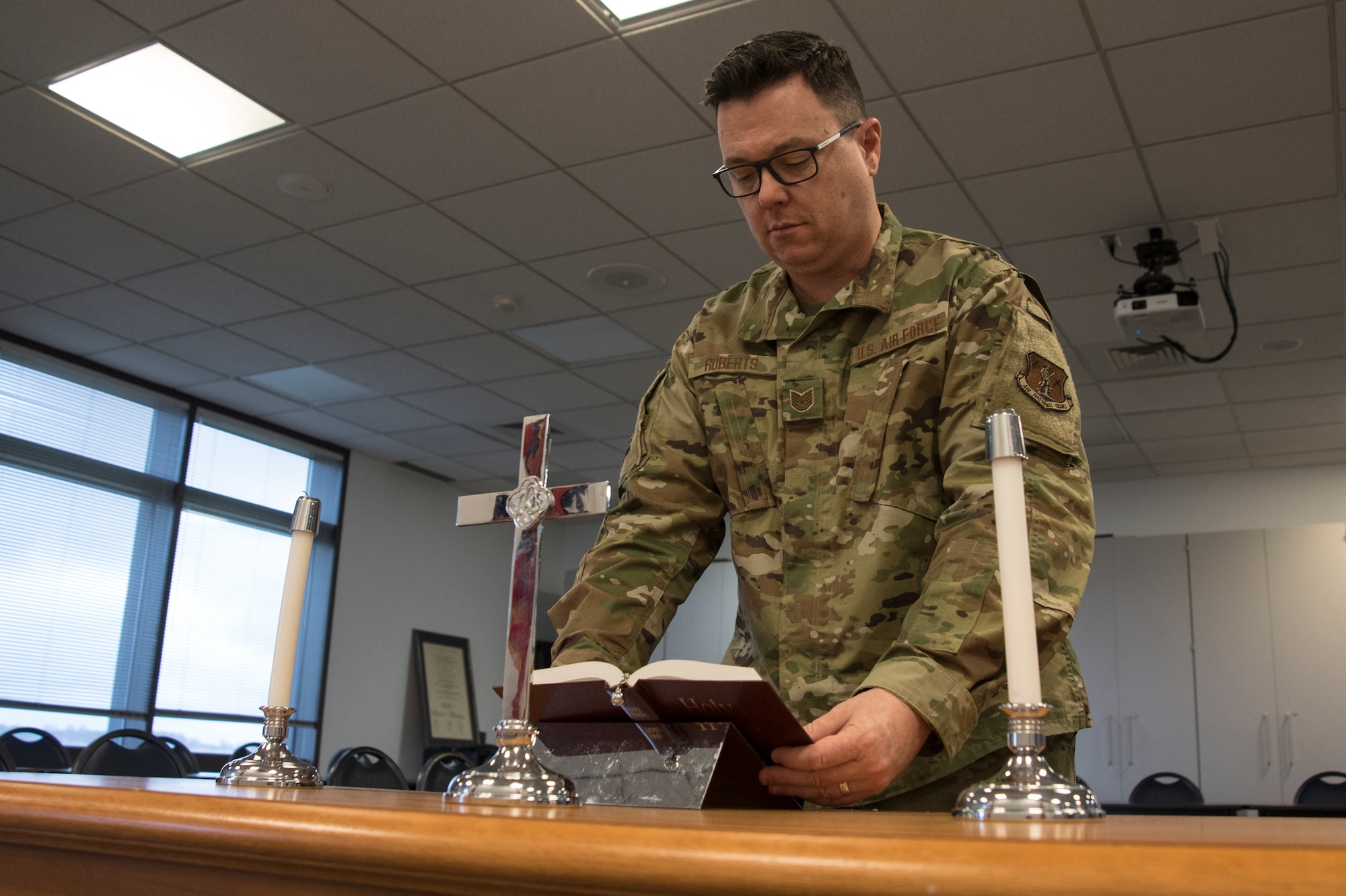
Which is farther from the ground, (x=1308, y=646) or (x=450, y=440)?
(x=450, y=440)

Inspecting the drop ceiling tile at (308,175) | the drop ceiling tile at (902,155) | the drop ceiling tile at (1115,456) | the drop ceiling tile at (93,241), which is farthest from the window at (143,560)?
the drop ceiling tile at (1115,456)

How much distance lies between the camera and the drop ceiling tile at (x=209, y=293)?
5188 millimetres

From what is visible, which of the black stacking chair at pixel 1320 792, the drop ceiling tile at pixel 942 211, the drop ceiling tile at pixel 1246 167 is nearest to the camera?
the drop ceiling tile at pixel 1246 167

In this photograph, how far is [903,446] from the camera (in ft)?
4.35

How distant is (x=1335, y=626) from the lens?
21.3 ft

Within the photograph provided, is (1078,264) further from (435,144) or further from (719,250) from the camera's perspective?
(435,144)

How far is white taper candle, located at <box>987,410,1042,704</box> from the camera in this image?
2.58ft

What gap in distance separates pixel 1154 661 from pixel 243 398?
233 inches

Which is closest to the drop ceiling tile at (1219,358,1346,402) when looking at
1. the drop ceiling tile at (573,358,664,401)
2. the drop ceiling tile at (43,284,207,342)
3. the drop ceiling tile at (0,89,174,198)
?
the drop ceiling tile at (573,358,664,401)

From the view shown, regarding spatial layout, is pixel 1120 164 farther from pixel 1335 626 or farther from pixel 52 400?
pixel 52 400

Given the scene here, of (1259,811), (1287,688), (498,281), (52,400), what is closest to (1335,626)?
(1287,688)

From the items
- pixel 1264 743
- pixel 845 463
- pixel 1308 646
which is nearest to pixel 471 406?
pixel 1264 743

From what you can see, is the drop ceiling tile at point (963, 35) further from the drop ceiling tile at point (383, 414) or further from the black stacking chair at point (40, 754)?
the drop ceiling tile at point (383, 414)

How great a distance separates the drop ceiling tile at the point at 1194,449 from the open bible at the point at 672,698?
6.74 m
